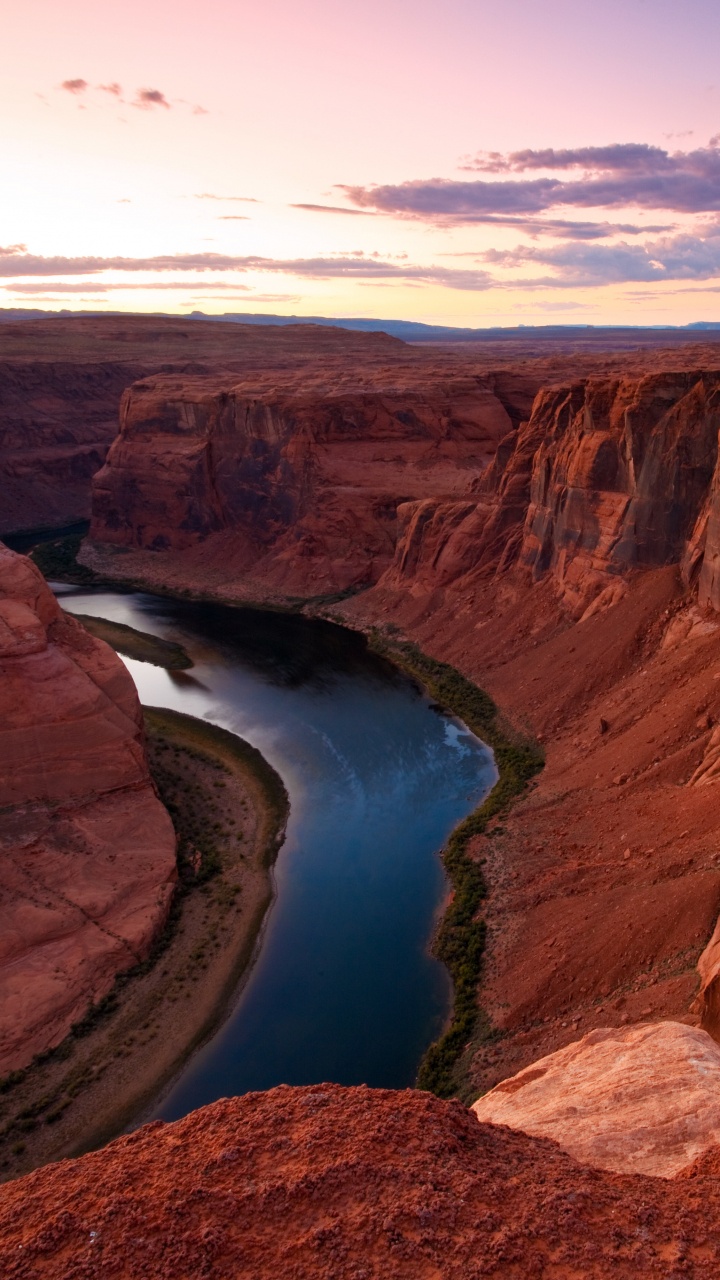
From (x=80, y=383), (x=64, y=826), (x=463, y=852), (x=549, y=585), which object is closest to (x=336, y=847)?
(x=463, y=852)

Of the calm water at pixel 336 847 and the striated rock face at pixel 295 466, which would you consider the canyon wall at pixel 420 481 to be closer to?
the striated rock face at pixel 295 466

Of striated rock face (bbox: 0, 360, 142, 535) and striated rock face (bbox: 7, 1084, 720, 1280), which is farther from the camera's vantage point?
striated rock face (bbox: 0, 360, 142, 535)

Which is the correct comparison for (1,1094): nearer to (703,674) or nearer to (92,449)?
(703,674)

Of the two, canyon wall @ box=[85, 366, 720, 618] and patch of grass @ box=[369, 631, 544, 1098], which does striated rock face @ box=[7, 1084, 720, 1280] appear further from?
canyon wall @ box=[85, 366, 720, 618]

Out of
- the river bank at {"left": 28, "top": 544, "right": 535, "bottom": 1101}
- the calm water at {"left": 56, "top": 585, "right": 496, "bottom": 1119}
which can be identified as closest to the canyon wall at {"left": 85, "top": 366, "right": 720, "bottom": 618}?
the river bank at {"left": 28, "top": 544, "right": 535, "bottom": 1101}

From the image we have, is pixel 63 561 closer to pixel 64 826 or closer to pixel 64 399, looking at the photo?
pixel 64 399

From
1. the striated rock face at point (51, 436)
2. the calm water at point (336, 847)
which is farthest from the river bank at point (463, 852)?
the striated rock face at point (51, 436)
